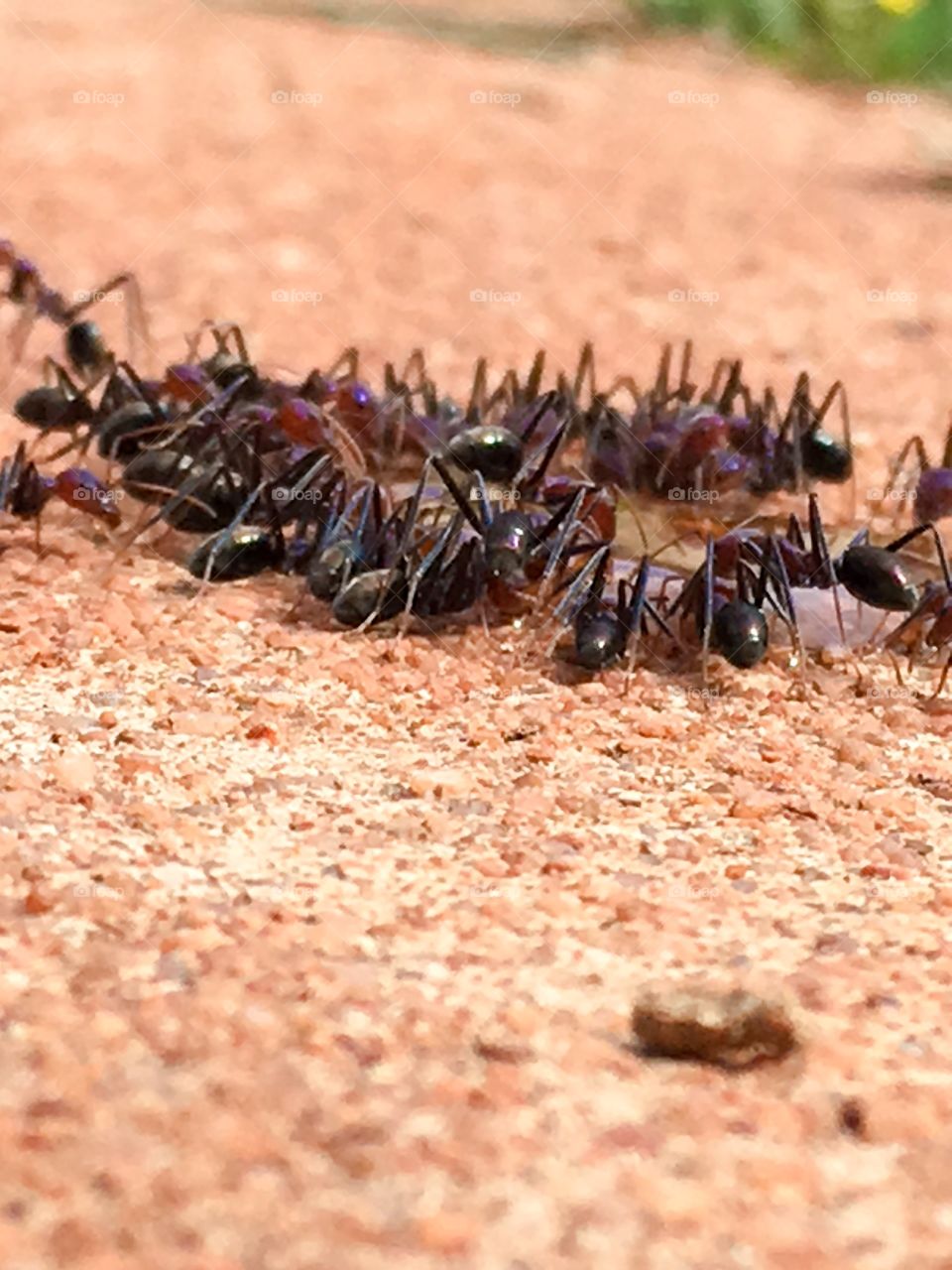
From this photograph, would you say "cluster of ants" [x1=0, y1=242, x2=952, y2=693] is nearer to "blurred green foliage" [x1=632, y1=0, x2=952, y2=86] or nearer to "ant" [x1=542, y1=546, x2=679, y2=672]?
"ant" [x1=542, y1=546, x2=679, y2=672]

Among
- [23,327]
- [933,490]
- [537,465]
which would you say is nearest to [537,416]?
[537,465]

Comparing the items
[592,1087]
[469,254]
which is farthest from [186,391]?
[469,254]

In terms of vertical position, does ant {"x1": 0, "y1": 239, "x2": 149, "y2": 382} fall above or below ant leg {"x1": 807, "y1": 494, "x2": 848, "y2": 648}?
above

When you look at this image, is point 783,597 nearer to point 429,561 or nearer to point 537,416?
point 429,561

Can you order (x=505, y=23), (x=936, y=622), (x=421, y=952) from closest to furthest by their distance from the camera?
(x=421, y=952) → (x=936, y=622) → (x=505, y=23)

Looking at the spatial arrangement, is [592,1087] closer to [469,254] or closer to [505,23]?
[469,254]

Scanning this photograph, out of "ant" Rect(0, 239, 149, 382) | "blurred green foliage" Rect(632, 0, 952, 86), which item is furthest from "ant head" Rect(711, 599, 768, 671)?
"blurred green foliage" Rect(632, 0, 952, 86)
